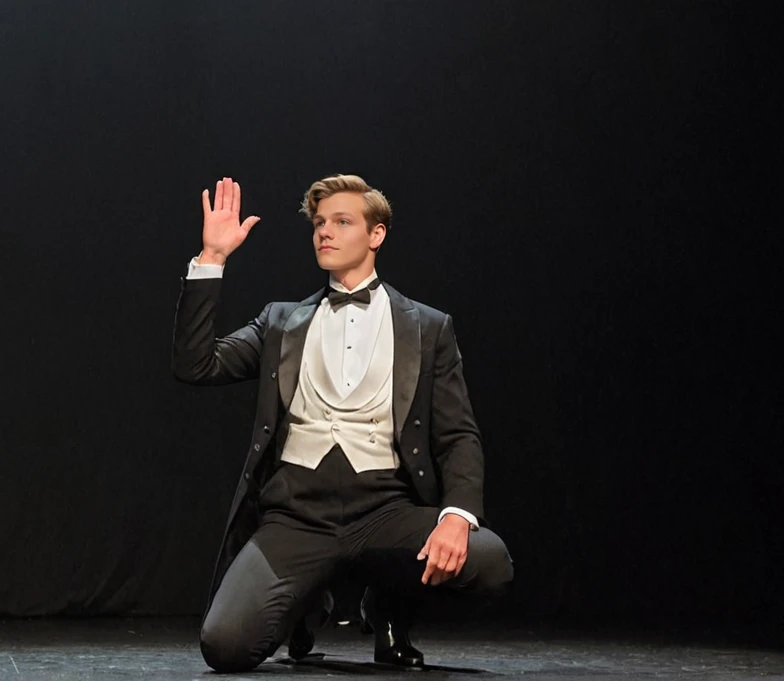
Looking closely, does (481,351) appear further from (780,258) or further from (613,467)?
(780,258)

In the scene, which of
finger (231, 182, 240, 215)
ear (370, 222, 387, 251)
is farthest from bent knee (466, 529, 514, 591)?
finger (231, 182, 240, 215)

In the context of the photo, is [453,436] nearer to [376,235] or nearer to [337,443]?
[337,443]

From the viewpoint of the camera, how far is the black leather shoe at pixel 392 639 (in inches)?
100

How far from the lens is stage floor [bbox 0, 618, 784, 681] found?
2.50 meters

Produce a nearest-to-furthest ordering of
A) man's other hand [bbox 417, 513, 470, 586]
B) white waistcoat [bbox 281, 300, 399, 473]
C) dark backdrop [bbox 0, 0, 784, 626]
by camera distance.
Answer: man's other hand [bbox 417, 513, 470, 586]
white waistcoat [bbox 281, 300, 399, 473]
dark backdrop [bbox 0, 0, 784, 626]

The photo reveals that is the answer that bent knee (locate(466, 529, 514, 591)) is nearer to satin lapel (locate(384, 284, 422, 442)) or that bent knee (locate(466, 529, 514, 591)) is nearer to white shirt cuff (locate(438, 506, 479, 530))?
white shirt cuff (locate(438, 506, 479, 530))

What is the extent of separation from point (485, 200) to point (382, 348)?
1.45m

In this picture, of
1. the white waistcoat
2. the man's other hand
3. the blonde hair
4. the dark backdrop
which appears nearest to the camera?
the man's other hand

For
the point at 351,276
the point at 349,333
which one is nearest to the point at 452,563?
the point at 349,333

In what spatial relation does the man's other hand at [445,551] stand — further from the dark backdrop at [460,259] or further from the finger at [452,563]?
the dark backdrop at [460,259]

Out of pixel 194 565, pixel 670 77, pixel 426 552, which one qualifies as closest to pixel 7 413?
pixel 194 565

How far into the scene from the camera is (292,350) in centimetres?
260

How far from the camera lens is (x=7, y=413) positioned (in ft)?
12.1

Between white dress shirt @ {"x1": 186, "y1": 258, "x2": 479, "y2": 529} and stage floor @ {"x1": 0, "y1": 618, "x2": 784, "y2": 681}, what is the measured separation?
0.62 metres
